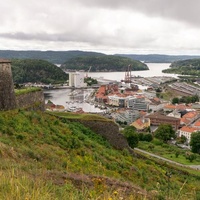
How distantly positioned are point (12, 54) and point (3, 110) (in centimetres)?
15427

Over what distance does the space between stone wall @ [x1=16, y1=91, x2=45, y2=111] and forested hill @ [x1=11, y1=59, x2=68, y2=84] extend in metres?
61.1

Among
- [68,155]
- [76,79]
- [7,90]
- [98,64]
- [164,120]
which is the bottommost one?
[164,120]

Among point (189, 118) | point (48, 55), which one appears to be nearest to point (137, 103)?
point (189, 118)

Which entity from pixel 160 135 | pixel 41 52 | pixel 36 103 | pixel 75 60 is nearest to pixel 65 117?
pixel 36 103

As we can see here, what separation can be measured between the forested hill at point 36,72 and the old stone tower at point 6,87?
6283 cm

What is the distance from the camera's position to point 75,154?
19.9 feet

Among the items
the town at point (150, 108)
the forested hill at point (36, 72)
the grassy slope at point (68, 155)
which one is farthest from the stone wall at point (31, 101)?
the forested hill at point (36, 72)

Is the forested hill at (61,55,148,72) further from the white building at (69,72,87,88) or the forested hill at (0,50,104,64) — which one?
the white building at (69,72,87,88)

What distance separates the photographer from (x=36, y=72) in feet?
243

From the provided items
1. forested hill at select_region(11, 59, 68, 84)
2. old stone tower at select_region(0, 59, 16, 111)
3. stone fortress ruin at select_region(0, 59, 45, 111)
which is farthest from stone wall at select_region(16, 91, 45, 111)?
forested hill at select_region(11, 59, 68, 84)

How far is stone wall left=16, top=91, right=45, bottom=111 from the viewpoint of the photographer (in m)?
8.04

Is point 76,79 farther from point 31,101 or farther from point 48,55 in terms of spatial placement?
point 48,55

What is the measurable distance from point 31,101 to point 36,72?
67210 millimetres

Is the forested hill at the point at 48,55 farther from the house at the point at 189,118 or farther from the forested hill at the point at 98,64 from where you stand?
the house at the point at 189,118
